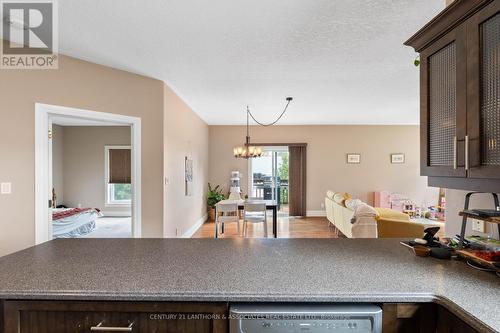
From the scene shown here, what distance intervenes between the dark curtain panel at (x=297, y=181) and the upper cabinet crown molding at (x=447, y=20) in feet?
20.2

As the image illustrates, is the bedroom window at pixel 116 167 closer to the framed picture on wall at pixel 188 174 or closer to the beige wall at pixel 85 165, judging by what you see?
the beige wall at pixel 85 165

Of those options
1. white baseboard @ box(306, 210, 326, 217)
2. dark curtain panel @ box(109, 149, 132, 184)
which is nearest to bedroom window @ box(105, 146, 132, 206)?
dark curtain panel @ box(109, 149, 132, 184)

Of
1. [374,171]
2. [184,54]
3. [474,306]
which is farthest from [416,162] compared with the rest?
[474,306]

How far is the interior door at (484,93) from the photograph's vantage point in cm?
110

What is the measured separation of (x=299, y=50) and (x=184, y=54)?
50.3 inches

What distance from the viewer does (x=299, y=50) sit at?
9.51 ft

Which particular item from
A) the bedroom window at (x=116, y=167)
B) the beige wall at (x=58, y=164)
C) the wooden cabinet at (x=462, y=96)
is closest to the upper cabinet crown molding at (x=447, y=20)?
the wooden cabinet at (x=462, y=96)

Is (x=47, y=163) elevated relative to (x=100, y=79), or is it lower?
lower

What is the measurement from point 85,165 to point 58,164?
0.63 meters

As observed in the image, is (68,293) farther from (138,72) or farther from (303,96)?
(303,96)

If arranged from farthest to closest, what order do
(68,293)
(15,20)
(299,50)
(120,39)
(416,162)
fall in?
(416,162)
(299,50)
(120,39)
(15,20)
(68,293)

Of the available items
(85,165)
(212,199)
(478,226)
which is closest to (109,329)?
(478,226)

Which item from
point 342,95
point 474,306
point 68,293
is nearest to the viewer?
point 474,306

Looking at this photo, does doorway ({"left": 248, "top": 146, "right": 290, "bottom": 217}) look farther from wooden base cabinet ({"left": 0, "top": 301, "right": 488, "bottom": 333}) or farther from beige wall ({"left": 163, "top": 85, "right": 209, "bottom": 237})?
wooden base cabinet ({"left": 0, "top": 301, "right": 488, "bottom": 333})
